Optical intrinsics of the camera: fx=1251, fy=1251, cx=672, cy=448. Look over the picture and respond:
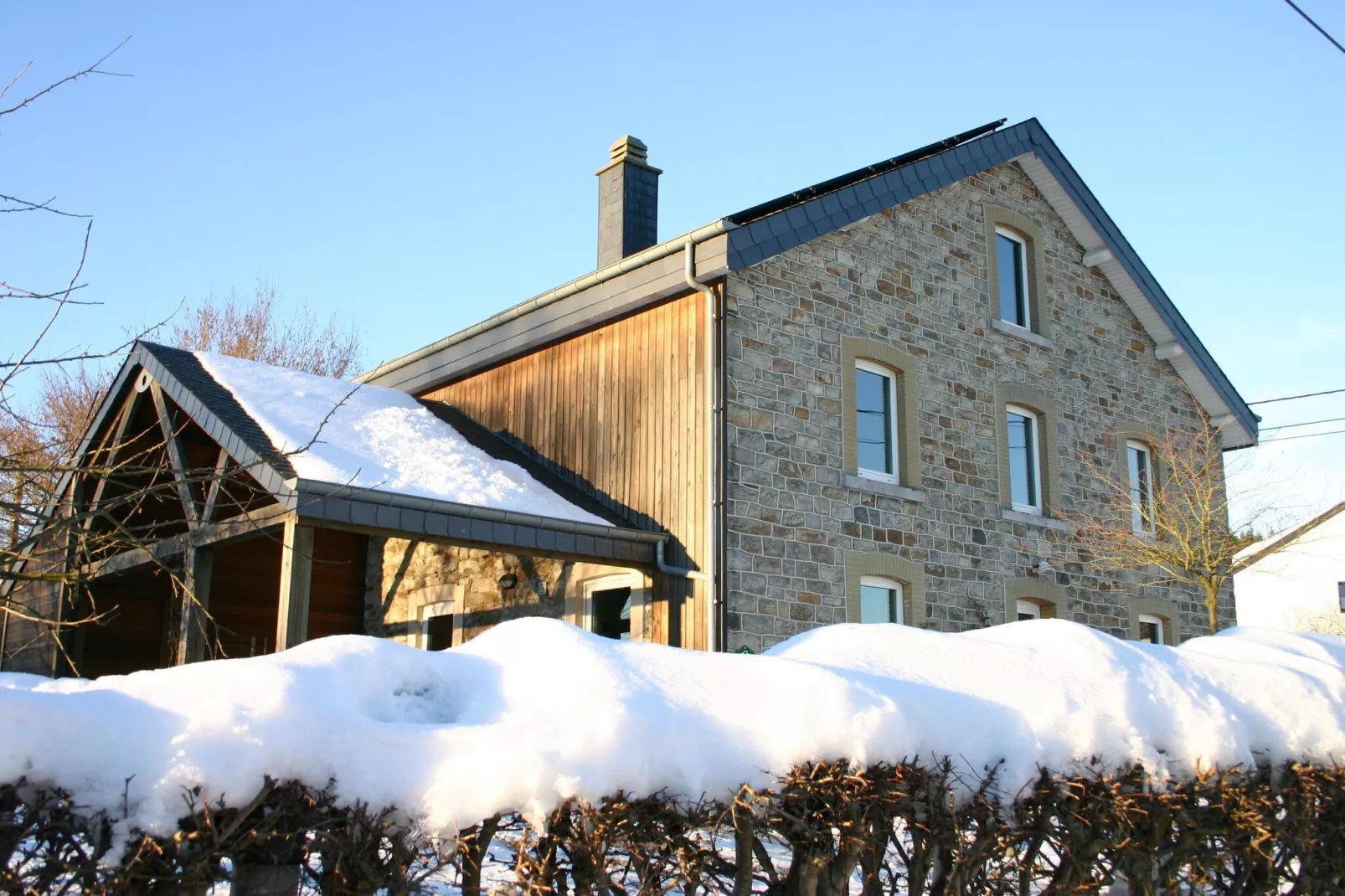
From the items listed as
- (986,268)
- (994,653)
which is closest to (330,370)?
(986,268)

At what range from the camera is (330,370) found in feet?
105

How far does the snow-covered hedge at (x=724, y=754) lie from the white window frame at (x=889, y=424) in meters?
7.42

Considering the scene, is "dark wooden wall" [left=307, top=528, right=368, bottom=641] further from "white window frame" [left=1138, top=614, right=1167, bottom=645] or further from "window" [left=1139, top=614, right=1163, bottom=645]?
"white window frame" [left=1138, top=614, right=1167, bottom=645]

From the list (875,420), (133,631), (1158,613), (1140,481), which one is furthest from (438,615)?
(1140,481)

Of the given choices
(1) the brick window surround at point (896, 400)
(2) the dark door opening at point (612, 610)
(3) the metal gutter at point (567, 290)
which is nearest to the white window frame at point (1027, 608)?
(1) the brick window surround at point (896, 400)

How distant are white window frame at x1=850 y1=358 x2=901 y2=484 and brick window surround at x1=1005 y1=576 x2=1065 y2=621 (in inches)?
81.3

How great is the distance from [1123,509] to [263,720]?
14.8 metres

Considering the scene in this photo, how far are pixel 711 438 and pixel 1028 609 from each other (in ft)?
17.0

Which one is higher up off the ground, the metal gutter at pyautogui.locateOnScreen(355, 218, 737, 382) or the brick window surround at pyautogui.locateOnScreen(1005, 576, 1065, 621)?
the metal gutter at pyautogui.locateOnScreen(355, 218, 737, 382)

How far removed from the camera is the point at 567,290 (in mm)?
13477

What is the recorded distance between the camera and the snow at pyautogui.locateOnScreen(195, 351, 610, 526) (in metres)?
10.9

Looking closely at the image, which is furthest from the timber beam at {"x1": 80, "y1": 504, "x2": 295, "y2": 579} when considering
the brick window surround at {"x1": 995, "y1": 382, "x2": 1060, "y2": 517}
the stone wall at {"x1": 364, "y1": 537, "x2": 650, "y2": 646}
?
the brick window surround at {"x1": 995, "y1": 382, "x2": 1060, "y2": 517}

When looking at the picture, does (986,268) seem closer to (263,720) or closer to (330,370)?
(263,720)

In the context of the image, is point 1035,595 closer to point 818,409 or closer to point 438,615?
point 818,409
